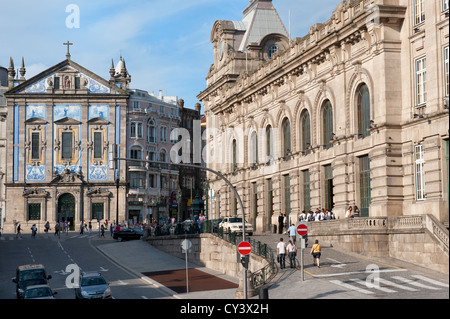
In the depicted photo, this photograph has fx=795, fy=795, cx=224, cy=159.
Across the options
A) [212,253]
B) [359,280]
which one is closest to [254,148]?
[212,253]

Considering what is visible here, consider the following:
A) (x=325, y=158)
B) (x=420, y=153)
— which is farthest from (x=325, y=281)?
(x=325, y=158)

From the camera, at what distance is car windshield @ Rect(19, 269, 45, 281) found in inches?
1603

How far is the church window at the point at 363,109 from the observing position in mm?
49719

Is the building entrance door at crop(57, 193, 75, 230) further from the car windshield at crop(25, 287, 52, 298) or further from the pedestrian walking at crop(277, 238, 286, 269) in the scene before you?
the car windshield at crop(25, 287, 52, 298)

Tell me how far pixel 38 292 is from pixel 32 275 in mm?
4545

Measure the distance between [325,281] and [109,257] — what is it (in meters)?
27.0

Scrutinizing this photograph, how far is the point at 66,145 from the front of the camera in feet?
345

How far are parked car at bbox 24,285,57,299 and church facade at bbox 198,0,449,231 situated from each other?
19834mm

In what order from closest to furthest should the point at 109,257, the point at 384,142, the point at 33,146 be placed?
the point at 384,142 < the point at 109,257 < the point at 33,146

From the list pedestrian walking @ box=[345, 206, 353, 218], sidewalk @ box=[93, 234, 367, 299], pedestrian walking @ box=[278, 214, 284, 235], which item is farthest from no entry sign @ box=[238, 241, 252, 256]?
pedestrian walking @ box=[278, 214, 284, 235]

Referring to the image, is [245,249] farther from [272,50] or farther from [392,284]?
[272,50]

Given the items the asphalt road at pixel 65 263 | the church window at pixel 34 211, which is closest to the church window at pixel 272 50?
the asphalt road at pixel 65 263
